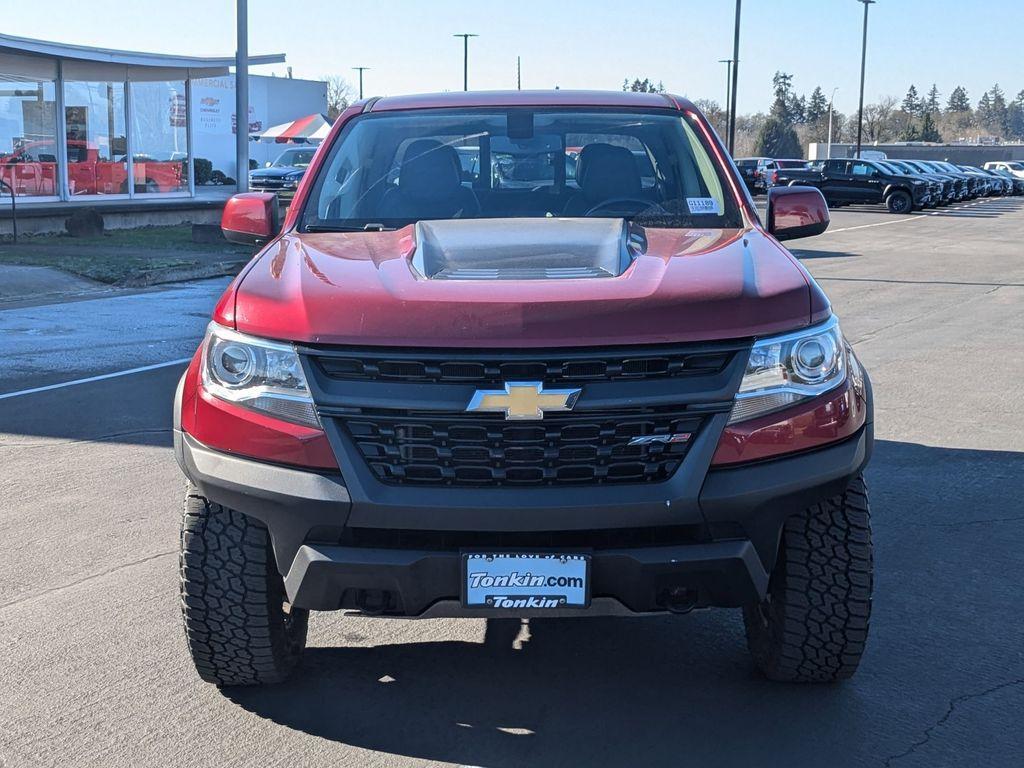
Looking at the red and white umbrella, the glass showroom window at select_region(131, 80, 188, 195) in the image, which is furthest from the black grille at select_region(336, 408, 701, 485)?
the red and white umbrella

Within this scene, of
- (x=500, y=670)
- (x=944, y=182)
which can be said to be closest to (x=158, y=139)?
(x=944, y=182)

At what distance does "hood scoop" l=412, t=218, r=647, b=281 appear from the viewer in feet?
11.4

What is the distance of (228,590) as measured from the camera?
3426mm

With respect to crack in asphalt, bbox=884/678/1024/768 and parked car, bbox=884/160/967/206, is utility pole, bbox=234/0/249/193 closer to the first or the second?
crack in asphalt, bbox=884/678/1024/768

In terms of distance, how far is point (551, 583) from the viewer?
10.3 ft

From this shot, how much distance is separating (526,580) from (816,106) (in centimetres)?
17715

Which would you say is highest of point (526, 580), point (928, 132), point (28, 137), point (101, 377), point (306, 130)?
point (928, 132)

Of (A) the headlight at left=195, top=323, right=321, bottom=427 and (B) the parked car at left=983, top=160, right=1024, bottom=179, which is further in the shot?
(B) the parked car at left=983, top=160, right=1024, bottom=179

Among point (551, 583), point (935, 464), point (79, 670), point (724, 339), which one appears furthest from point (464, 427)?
point (935, 464)

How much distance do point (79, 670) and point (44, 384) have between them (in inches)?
224

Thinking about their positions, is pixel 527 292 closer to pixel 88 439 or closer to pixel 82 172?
pixel 88 439

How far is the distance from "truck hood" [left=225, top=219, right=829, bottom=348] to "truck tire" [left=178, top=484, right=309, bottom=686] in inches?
21.2

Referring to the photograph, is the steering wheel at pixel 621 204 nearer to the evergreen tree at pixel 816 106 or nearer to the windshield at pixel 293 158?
the windshield at pixel 293 158

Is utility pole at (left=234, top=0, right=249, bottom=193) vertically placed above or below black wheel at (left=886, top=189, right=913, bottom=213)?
above
